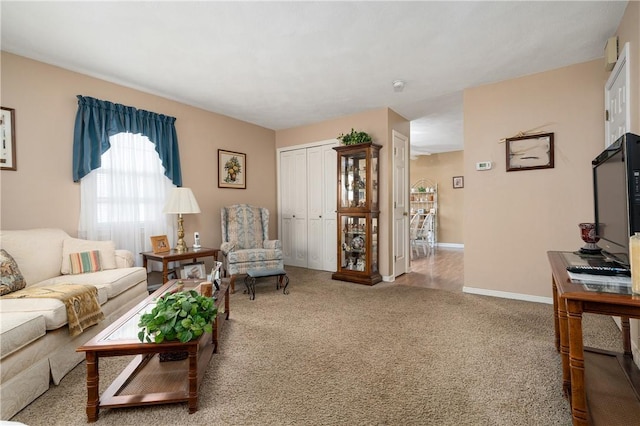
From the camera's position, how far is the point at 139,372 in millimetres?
1900

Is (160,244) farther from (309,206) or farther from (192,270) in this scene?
(309,206)

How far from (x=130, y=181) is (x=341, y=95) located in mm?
2779

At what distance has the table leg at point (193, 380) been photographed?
1.61 metres

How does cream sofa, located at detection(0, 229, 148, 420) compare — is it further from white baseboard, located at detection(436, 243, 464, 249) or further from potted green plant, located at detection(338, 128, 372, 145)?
white baseboard, located at detection(436, 243, 464, 249)

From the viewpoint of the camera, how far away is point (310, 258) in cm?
537

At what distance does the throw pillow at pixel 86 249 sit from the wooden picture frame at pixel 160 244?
0.55 metres

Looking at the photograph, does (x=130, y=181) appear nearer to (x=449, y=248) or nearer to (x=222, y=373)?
(x=222, y=373)

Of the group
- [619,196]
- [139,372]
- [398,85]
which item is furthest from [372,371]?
[398,85]

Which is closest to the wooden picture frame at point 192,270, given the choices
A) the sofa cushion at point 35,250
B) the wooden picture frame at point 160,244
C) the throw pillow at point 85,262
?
the wooden picture frame at point 160,244

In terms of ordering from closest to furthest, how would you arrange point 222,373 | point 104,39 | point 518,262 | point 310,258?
point 222,373, point 104,39, point 518,262, point 310,258

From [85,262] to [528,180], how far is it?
14.9ft

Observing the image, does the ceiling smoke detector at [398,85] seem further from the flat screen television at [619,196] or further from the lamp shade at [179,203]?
the lamp shade at [179,203]

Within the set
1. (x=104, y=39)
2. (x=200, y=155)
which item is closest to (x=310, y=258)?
(x=200, y=155)

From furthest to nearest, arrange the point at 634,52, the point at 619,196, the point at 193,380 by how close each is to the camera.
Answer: the point at 634,52, the point at 193,380, the point at 619,196
